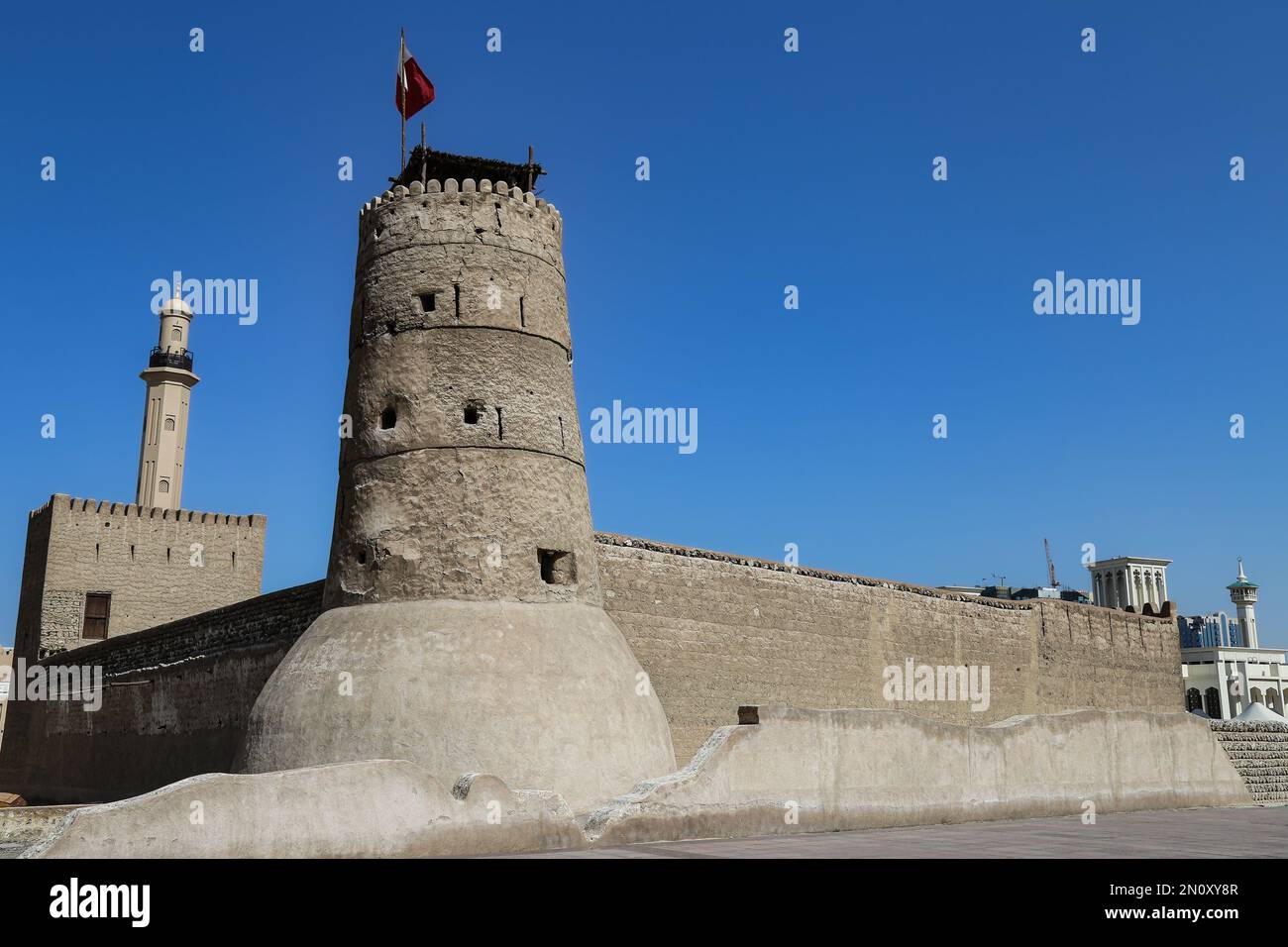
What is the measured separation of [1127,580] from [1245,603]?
12.9 meters

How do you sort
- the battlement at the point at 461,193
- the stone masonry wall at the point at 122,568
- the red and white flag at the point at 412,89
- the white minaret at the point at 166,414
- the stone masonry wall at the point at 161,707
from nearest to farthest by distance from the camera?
the battlement at the point at 461,193
the red and white flag at the point at 412,89
the stone masonry wall at the point at 161,707
the stone masonry wall at the point at 122,568
the white minaret at the point at 166,414

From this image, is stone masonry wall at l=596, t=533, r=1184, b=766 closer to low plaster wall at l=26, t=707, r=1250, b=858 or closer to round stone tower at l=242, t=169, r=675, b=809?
round stone tower at l=242, t=169, r=675, b=809

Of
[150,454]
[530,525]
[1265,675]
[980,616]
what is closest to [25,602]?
[150,454]

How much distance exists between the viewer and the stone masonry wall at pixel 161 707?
1811 cm

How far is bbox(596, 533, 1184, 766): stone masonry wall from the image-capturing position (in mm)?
17875

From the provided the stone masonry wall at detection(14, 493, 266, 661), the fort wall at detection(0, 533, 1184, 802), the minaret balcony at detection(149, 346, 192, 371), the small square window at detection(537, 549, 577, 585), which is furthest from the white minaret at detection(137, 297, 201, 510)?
the small square window at detection(537, 549, 577, 585)

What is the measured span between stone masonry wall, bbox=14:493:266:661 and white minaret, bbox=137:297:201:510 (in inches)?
245

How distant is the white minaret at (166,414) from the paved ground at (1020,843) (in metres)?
30.9

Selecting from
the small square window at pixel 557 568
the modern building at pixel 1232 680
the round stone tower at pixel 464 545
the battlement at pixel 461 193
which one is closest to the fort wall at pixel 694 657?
the round stone tower at pixel 464 545

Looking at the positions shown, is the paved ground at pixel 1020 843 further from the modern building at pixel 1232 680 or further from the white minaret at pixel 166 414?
the modern building at pixel 1232 680
